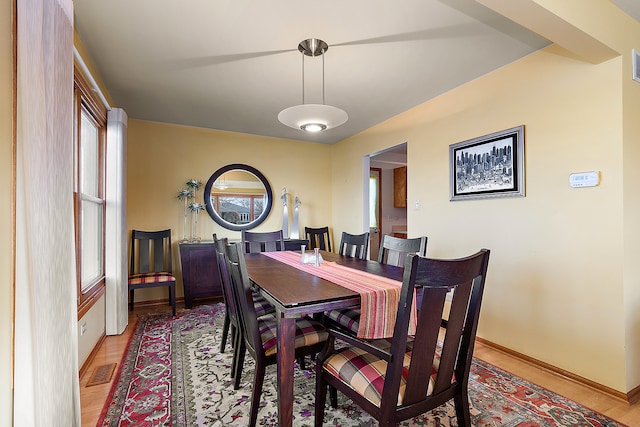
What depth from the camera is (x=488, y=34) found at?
2.10 m

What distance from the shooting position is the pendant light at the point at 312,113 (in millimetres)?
2180

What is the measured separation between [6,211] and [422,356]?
1603 millimetres

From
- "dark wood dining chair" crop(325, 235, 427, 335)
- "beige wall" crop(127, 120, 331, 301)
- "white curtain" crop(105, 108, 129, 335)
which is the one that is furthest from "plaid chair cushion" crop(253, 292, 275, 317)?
"beige wall" crop(127, 120, 331, 301)

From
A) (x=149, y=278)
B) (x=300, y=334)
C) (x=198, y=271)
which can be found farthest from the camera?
(x=198, y=271)

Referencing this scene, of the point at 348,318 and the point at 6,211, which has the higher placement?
the point at 6,211

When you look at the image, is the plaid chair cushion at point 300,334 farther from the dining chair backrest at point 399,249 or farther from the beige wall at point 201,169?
the beige wall at point 201,169

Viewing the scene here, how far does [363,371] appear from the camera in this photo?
1.31 metres

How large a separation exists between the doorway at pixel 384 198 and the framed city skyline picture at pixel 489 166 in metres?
2.62

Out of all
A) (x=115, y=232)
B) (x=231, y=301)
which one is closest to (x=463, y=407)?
(x=231, y=301)

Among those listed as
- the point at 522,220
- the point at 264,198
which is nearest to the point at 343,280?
the point at 522,220

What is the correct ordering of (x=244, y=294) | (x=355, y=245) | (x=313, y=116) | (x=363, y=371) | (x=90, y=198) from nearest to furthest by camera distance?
1. (x=363, y=371)
2. (x=244, y=294)
3. (x=313, y=116)
4. (x=90, y=198)
5. (x=355, y=245)

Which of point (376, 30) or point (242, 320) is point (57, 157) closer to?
point (242, 320)

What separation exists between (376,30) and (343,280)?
164 cm

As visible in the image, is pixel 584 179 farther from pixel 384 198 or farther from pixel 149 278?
pixel 149 278
